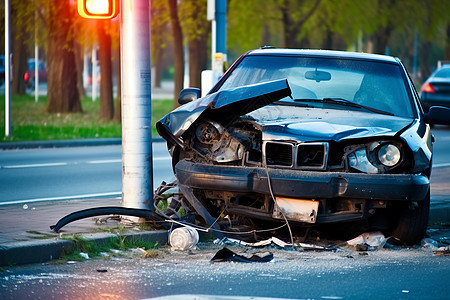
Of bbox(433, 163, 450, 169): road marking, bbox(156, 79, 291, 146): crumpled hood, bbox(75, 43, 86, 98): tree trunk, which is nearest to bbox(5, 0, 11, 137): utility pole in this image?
bbox(433, 163, 450, 169): road marking

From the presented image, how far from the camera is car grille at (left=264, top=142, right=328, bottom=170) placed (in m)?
7.48

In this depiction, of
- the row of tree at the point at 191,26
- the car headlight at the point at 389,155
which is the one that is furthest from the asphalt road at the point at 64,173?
the row of tree at the point at 191,26

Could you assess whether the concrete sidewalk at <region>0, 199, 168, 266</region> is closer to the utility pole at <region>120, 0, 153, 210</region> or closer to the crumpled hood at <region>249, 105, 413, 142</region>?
the utility pole at <region>120, 0, 153, 210</region>

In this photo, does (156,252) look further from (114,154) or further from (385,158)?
(114,154)

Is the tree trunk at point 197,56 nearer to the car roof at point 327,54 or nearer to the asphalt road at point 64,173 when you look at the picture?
the asphalt road at point 64,173

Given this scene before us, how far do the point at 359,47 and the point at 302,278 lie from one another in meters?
55.5

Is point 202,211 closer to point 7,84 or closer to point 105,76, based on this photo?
point 7,84

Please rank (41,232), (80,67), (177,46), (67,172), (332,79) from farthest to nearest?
(80,67), (177,46), (67,172), (332,79), (41,232)

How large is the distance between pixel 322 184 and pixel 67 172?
7.06 m

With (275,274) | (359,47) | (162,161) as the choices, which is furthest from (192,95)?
(359,47)

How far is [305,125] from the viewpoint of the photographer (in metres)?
7.73

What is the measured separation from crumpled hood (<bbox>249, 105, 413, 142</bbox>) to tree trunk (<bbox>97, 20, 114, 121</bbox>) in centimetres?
1832

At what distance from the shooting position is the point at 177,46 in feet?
91.5

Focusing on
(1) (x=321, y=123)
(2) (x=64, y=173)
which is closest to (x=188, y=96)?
(1) (x=321, y=123)
